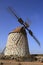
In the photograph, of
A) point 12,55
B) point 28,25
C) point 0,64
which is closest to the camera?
point 0,64

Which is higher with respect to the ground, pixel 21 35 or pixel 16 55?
pixel 21 35

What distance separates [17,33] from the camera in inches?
1838

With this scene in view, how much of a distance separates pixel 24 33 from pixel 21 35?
145 cm

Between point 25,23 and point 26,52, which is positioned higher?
point 25,23

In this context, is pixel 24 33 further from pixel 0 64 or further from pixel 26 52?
pixel 0 64

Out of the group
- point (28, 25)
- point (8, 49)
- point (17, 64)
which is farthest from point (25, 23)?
point (17, 64)

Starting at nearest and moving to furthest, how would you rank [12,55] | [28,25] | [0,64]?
[0,64] → [12,55] → [28,25]

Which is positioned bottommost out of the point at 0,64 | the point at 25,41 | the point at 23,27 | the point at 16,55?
the point at 0,64

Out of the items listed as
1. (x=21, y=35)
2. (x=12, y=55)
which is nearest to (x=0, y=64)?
(x=12, y=55)

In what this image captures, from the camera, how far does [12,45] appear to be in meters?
45.8

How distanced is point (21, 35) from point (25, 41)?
1.84m

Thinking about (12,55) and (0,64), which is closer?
(0,64)

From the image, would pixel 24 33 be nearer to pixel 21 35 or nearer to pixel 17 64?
pixel 21 35

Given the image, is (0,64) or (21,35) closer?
(0,64)
